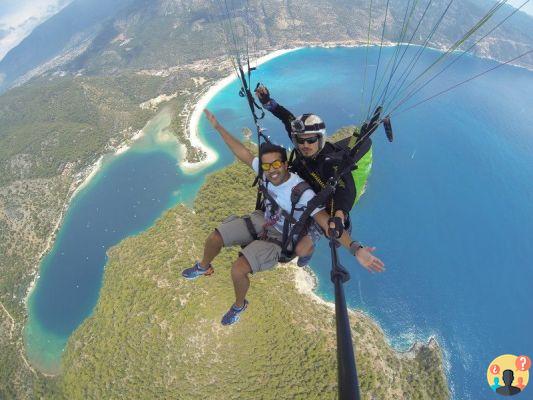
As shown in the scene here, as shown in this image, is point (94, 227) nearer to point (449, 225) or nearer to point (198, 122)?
point (198, 122)

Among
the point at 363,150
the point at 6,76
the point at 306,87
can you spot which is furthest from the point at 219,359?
the point at 6,76

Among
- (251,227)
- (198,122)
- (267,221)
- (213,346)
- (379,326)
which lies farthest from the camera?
(198,122)

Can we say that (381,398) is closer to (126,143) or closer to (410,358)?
(410,358)

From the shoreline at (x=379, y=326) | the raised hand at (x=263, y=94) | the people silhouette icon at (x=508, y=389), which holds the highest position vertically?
the raised hand at (x=263, y=94)

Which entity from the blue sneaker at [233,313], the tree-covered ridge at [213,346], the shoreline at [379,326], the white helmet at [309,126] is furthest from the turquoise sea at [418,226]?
the white helmet at [309,126]

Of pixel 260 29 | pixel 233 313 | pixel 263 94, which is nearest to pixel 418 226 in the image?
pixel 263 94

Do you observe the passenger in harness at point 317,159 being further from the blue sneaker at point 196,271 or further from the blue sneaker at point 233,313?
the blue sneaker at point 196,271

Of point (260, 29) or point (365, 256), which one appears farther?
point (260, 29)
